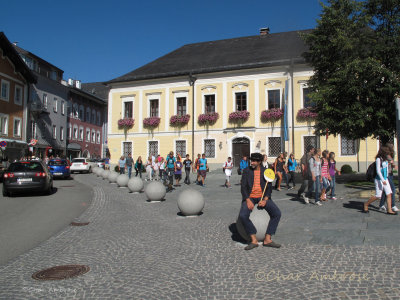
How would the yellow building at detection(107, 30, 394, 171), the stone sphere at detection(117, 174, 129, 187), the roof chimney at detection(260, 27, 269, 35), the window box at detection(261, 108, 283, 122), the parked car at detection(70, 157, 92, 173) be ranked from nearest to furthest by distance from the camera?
the stone sphere at detection(117, 174, 129, 187), the yellow building at detection(107, 30, 394, 171), the window box at detection(261, 108, 283, 122), the parked car at detection(70, 157, 92, 173), the roof chimney at detection(260, 27, 269, 35)

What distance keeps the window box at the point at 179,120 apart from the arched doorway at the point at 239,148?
16.1 ft

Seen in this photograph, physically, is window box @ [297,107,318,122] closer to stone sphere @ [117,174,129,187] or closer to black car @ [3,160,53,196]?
stone sphere @ [117,174,129,187]

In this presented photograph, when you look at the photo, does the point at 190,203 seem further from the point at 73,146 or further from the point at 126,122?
the point at 73,146

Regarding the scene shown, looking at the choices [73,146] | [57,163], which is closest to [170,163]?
[57,163]

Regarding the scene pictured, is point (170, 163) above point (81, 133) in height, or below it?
below

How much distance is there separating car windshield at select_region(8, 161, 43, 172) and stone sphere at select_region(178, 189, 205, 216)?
8.63 metres

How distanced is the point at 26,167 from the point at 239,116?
64.5 ft

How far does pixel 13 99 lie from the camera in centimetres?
3788

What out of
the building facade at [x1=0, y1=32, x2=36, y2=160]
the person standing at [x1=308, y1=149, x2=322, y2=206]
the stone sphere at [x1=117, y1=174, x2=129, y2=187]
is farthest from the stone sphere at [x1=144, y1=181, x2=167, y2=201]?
the building facade at [x1=0, y1=32, x2=36, y2=160]

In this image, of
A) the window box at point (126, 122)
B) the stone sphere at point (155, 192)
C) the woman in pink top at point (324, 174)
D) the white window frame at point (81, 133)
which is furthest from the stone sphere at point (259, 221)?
the white window frame at point (81, 133)

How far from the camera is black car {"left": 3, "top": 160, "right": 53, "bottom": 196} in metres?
14.8

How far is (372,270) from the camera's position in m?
4.80

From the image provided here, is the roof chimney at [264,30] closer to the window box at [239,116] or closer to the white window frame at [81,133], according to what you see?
the window box at [239,116]

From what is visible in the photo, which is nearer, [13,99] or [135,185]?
[135,185]
